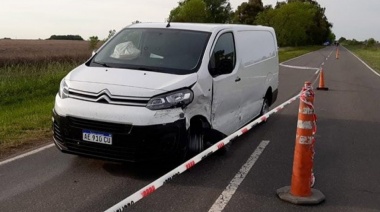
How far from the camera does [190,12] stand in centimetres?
8656

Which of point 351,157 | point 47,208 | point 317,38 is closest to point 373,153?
point 351,157

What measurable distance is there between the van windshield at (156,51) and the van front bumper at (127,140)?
96cm

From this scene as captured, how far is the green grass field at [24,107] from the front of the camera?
7387 millimetres

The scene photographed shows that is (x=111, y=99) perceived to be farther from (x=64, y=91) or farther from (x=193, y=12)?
(x=193, y=12)

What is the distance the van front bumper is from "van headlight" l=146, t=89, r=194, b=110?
0.21 m

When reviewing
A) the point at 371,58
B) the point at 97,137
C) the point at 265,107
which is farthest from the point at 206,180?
the point at 371,58

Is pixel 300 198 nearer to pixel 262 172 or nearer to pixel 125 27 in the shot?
pixel 262 172

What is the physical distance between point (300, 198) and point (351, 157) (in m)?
2.33

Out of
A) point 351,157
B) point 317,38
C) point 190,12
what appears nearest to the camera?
point 351,157

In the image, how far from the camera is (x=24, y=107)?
10.5 meters

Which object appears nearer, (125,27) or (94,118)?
(94,118)

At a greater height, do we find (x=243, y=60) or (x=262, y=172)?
(x=243, y=60)

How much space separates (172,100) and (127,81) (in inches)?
23.6

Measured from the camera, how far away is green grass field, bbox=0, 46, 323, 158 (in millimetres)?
7387
